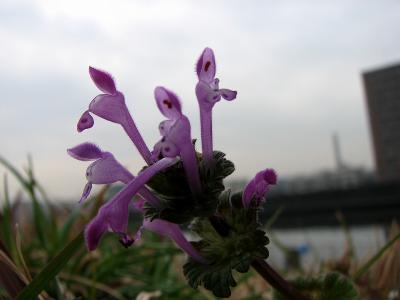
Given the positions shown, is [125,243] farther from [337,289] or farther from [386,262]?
[386,262]

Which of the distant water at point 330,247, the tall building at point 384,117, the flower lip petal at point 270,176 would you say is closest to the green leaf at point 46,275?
the flower lip petal at point 270,176

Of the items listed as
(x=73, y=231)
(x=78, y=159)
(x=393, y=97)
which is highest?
(x=393, y=97)

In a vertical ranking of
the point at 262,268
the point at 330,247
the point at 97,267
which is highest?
the point at 262,268

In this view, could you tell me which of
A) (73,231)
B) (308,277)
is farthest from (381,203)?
(308,277)

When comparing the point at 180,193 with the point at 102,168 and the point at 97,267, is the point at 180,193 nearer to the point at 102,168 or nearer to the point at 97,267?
the point at 102,168

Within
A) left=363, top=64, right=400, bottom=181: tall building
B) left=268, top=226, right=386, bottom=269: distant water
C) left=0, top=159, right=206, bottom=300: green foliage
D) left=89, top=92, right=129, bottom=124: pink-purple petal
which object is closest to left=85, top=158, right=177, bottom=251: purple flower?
left=89, top=92, right=129, bottom=124: pink-purple petal

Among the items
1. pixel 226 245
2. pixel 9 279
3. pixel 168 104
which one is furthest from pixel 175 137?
pixel 9 279
